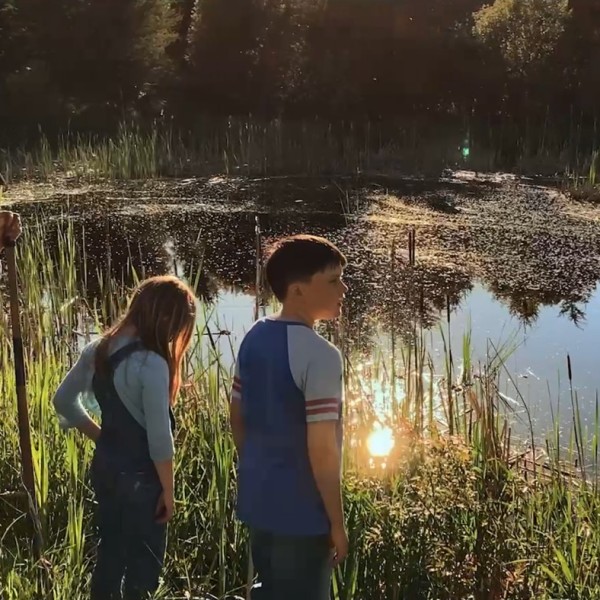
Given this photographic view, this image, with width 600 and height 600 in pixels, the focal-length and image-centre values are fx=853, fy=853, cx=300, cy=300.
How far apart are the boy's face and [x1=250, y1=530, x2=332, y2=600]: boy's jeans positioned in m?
0.41

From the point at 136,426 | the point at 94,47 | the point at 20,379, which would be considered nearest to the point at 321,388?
the point at 136,426

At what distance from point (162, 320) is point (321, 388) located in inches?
15.5

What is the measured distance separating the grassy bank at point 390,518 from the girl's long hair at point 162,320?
48 centimetres

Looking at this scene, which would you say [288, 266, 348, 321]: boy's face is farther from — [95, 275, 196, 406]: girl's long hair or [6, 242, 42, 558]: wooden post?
[6, 242, 42, 558]: wooden post

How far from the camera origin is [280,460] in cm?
154

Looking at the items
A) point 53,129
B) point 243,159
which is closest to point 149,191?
point 243,159

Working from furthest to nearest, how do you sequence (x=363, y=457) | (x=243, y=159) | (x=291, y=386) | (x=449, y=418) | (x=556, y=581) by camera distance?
(x=243, y=159), (x=449, y=418), (x=363, y=457), (x=556, y=581), (x=291, y=386)

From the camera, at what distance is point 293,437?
5.02 feet

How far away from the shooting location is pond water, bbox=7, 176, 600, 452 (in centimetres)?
372

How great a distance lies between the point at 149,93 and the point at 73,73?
1.25 m

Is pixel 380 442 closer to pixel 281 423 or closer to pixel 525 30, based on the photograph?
pixel 281 423

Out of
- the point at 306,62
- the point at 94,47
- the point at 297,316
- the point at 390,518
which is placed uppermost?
the point at 94,47

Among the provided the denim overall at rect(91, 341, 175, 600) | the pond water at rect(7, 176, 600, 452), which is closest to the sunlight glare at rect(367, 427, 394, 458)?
the pond water at rect(7, 176, 600, 452)

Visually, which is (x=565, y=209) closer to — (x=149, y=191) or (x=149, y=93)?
(x=149, y=191)
